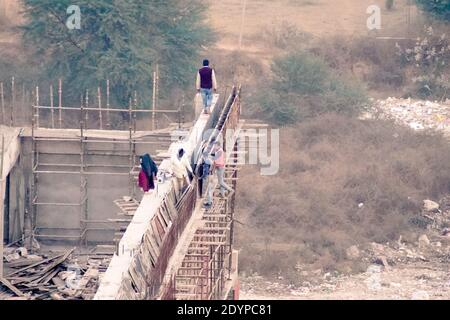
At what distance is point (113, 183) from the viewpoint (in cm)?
3291

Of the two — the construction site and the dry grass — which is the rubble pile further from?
the dry grass

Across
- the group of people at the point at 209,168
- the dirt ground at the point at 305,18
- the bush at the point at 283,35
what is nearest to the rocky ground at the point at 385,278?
the group of people at the point at 209,168

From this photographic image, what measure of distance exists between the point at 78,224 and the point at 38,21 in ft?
50.7

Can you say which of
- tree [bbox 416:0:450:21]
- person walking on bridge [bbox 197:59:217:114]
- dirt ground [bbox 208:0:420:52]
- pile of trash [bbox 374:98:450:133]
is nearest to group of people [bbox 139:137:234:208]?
person walking on bridge [bbox 197:59:217:114]

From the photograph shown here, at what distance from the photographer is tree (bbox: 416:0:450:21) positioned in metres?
52.5

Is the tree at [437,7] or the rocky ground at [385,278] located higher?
the tree at [437,7]

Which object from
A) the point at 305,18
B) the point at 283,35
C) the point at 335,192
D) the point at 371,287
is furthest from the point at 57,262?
the point at 305,18

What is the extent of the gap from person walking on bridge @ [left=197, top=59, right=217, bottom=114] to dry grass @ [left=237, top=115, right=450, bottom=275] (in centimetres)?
951

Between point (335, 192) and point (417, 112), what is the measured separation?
25.8ft

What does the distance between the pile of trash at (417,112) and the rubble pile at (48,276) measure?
17.9m

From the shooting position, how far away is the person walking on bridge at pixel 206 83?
1128 inches

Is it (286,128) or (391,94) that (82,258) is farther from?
(391,94)

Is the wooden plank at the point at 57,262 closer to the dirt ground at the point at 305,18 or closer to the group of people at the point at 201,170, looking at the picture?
the group of people at the point at 201,170
